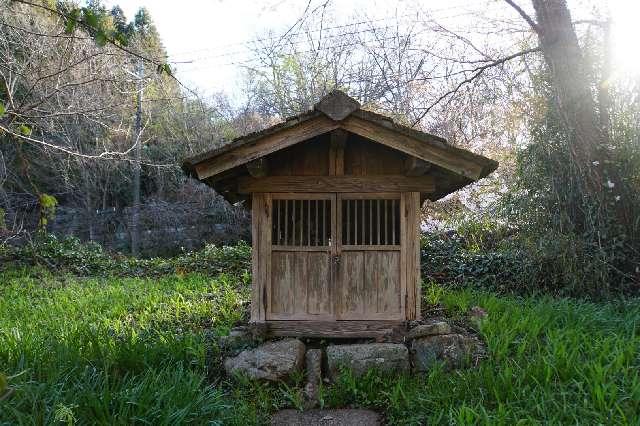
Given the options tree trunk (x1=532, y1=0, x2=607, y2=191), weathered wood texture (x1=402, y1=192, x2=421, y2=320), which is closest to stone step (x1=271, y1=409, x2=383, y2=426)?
weathered wood texture (x1=402, y1=192, x2=421, y2=320)

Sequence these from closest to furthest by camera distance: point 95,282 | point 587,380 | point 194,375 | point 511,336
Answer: point 587,380
point 194,375
point 511,336
point 95,282

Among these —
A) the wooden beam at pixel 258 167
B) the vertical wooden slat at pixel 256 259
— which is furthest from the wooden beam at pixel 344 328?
the wooden beam at pixel 258 167

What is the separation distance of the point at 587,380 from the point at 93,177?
17950mm

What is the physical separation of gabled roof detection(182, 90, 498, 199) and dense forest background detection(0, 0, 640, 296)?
1019mm

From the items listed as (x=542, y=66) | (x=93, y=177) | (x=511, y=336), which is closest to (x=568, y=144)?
(x=542, y=66)

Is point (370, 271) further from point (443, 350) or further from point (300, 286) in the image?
point (443, 350)

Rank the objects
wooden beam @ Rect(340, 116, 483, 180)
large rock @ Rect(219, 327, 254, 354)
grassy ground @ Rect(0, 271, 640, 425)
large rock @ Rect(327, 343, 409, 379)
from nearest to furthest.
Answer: grassy ground @ Rect(0, 271, 640, 425), large rock @ Rect(327, 343, 409, 379), wooden beam @ Rect(340, 116, 483, 180), large rock @ Rect(219, 327, 254, 354)

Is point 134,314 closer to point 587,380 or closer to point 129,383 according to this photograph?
point 129,383

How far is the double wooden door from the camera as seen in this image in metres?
5.77

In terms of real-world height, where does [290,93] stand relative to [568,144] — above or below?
above

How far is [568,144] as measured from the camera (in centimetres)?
796

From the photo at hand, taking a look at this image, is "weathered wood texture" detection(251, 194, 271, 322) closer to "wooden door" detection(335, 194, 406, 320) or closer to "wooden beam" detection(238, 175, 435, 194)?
"wooden beam" detection(238, 175, 435, 194)

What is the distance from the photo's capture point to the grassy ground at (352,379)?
3816mm

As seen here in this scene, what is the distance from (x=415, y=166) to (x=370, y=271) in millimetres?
1259
